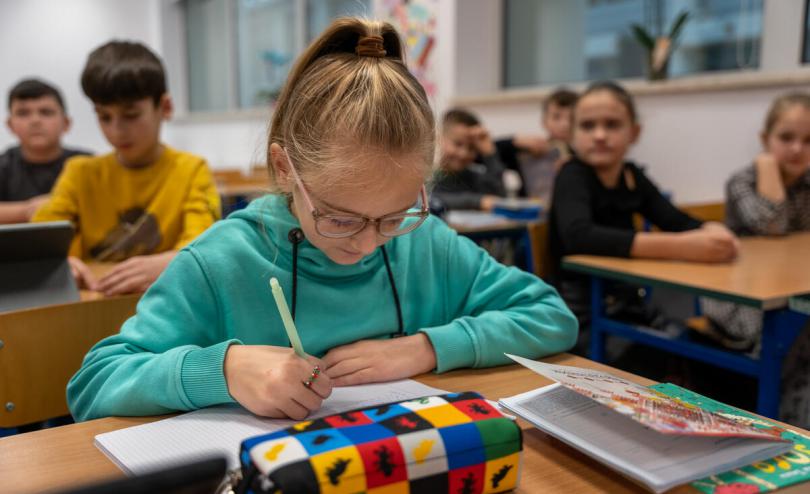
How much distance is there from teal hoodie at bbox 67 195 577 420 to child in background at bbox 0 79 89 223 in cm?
231

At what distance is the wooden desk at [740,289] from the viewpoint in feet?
4.90

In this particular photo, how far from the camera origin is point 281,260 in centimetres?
100

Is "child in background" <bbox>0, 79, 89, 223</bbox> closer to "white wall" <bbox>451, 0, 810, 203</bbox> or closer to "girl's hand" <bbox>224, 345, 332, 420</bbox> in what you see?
"girl's hand" <bbox>224, 345, 332, 420</bbox>

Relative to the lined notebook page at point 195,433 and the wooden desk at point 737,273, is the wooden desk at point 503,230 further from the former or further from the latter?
the lined notebook page at point 195,433

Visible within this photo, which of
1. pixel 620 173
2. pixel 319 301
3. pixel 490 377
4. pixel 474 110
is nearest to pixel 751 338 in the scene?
pixel 620 173

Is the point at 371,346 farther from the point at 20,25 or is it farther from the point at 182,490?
the point at 20,25

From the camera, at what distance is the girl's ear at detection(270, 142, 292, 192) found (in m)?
0.94

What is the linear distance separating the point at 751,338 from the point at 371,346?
59.2 inches

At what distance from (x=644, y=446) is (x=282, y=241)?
1.87 feet

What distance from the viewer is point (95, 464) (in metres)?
0.67

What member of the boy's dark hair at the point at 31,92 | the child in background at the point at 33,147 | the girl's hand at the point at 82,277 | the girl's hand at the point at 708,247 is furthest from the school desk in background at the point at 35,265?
the boy's dark hair at the point at 31,92

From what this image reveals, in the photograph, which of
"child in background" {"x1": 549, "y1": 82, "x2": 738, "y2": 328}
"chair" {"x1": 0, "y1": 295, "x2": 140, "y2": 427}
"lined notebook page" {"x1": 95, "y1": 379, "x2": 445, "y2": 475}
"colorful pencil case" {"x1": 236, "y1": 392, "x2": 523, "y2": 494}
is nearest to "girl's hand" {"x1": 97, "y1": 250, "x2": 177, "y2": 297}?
"chair" {"x1": 0, "y1": 295, "x2": 140, "y2": 427}

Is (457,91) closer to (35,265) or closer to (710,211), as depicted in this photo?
(710,211)

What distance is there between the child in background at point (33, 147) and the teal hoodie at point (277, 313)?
231cm
